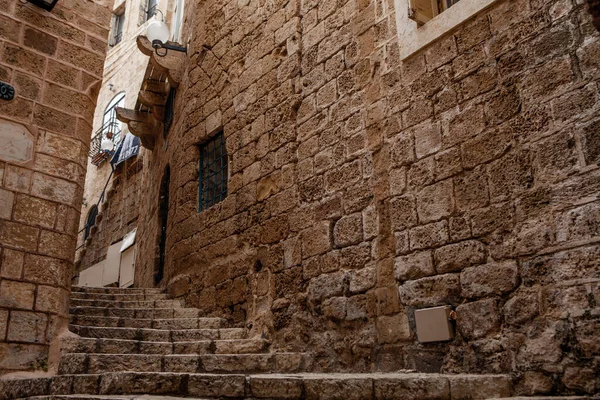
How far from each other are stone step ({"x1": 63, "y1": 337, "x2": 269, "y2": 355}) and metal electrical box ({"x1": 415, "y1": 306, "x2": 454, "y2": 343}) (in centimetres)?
174

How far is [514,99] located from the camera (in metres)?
3.32

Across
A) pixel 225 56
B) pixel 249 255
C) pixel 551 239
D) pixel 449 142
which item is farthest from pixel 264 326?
pixel 225 56

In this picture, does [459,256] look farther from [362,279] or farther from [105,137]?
[105,137]

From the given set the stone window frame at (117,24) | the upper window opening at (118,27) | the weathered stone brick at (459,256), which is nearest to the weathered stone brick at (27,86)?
the weathered stone brick at (459,256)

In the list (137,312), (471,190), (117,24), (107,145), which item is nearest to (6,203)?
(137,312)

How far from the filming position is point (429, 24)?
3.97 m

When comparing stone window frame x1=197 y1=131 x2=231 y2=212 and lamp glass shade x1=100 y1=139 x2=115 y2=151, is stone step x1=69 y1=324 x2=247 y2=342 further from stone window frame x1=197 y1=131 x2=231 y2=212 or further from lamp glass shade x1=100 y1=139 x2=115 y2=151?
lamp glass shade x1=100 y1=139 x2=115 y2=151

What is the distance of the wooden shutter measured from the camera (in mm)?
4074

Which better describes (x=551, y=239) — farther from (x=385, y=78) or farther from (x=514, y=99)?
(x=385, y=78)

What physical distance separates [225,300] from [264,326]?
810 mm

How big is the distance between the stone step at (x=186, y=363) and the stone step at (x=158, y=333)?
0.56 m

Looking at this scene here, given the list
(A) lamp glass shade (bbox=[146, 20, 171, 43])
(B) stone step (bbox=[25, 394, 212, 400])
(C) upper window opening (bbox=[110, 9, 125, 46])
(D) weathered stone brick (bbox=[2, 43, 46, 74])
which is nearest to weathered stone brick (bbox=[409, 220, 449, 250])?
(B) stone step (bbox=[25, 394, 212, 400])

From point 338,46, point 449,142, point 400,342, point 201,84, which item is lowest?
point 400,342

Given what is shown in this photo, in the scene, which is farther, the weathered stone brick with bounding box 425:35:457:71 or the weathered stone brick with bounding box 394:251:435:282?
the weathered stone brick with bounding box 425:35:457:71
